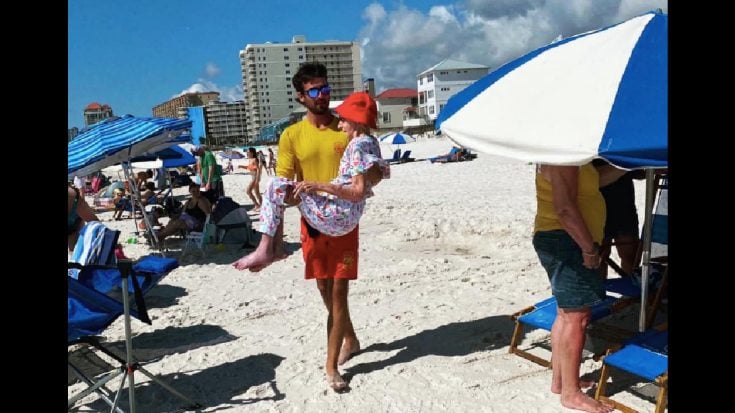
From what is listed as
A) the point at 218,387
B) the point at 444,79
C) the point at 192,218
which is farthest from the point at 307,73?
the point at 444,79

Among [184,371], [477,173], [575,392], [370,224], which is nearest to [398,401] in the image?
[575,392]

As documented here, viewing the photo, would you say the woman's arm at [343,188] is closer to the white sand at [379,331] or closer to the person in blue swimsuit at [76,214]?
the white sand at [379,331]

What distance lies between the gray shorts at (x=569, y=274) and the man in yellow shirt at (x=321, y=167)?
1.19m

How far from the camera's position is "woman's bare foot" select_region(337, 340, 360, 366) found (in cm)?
398

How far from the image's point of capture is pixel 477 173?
18828 millimetres

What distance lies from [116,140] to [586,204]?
5833 millimetres

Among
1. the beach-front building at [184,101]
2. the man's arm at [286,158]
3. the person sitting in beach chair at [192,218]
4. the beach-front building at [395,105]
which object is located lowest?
the person sitting in beach chair at [192,218]

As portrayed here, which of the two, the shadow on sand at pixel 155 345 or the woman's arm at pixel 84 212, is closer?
the shadow on sand at pixel 155 345

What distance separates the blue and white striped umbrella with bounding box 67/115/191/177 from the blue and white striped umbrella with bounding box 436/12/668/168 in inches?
193

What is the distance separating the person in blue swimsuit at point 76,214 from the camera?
5.29 m

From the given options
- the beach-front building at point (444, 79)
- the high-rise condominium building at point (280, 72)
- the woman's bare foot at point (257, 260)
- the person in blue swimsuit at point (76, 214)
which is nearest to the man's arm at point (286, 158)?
the woman's bare foot at point (257, 260)

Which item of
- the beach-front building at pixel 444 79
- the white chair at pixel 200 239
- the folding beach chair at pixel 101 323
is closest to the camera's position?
the folding beach chair at pixel 101 323
